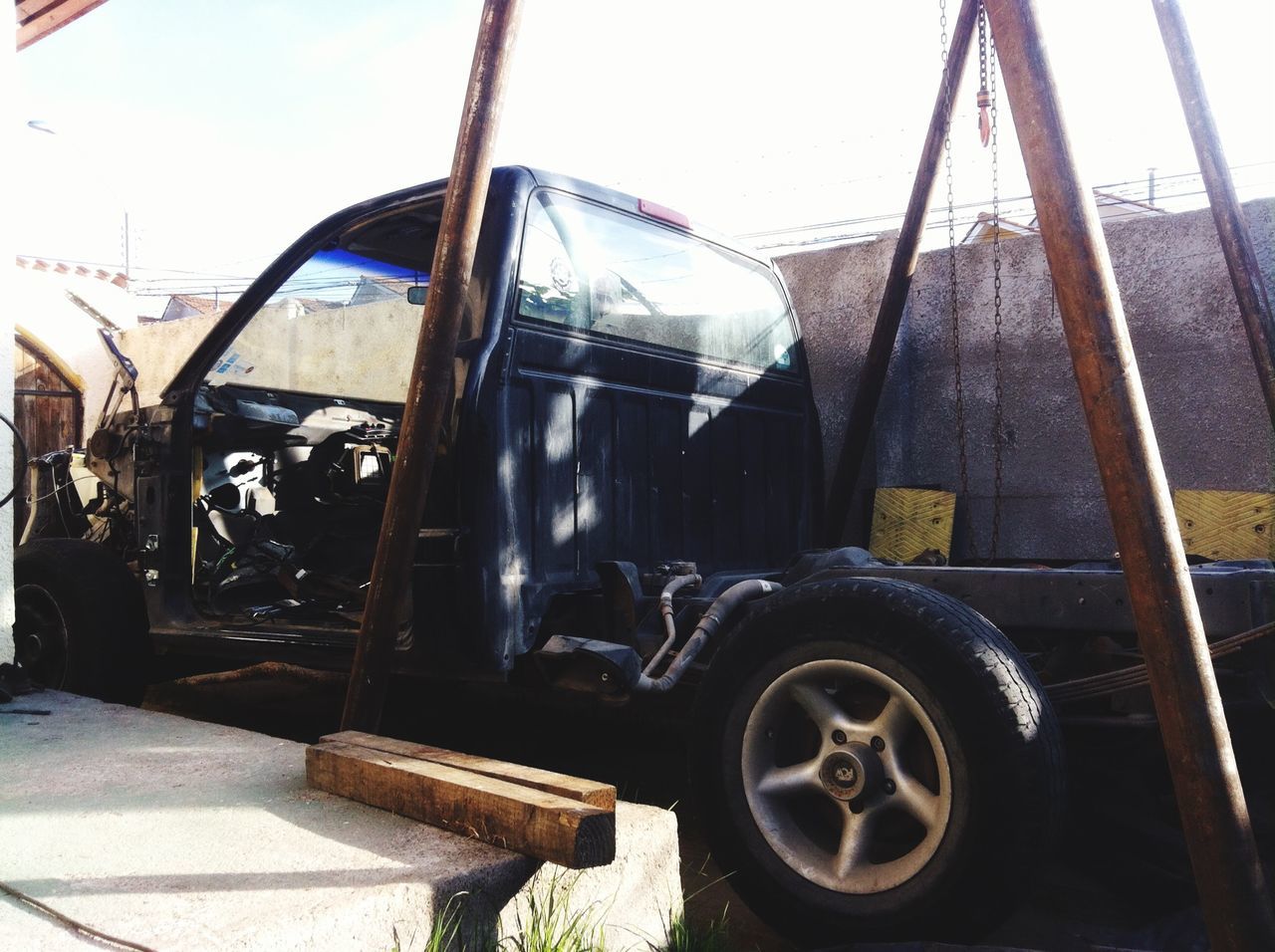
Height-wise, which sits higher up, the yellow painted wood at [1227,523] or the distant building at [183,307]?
the distant building at [183,307]

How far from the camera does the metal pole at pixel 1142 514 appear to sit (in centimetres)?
173

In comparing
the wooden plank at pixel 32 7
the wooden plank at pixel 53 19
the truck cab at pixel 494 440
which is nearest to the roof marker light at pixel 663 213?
the truck cab at pixel 494 440

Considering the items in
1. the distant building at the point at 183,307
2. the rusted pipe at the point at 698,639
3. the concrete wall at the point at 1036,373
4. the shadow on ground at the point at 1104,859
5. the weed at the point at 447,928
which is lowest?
the shadow on ground at the point at 1104,859

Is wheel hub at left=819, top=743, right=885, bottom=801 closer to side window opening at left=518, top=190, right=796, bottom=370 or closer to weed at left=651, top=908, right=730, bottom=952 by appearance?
weed at left=651, top=908, right=730, bottom=952

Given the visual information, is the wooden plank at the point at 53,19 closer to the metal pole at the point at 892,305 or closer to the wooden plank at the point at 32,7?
the wooden plank at the point at 32,7

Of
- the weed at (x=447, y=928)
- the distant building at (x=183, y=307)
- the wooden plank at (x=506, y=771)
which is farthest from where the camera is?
the distant building at (x=183, y=307)

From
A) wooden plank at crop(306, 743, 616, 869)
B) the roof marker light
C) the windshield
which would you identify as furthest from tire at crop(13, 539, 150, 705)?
the roof marker light

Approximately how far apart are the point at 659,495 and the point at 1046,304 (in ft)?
8.32

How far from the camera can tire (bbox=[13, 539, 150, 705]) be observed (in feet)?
12.5

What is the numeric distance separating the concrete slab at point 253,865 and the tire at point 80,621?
128 cm

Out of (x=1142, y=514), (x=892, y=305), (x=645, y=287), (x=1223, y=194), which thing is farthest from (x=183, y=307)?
(x=1142, y=514)

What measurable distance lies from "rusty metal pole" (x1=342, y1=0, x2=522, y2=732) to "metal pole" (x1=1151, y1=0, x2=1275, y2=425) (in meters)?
2.41

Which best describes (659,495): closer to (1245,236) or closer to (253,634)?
(253,634)

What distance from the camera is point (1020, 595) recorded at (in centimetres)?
249
